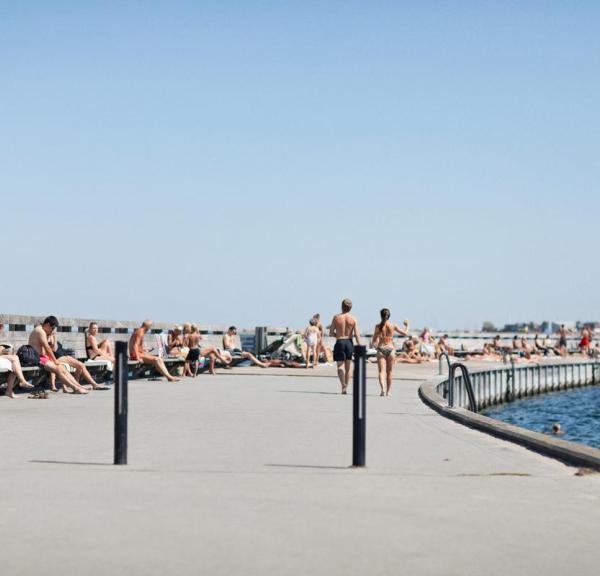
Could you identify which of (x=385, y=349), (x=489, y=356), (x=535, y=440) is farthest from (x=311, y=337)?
(x=489, y=356)

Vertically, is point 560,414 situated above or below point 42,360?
below

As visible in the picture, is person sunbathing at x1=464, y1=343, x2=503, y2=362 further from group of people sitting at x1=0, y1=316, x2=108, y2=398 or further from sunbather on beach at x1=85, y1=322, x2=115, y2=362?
group of people sitting at x1=0, y1=316, x2=108, y2=398

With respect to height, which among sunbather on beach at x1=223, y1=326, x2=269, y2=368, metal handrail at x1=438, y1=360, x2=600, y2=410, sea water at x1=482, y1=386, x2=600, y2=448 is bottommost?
sea water at x1=482, y1=386, x2=600, y2=448

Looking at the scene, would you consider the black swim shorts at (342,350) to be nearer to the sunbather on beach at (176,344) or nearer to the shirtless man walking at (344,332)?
the shirtless man walking at (344,332)

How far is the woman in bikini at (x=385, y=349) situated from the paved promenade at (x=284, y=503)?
667 centimetres

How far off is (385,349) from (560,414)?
19.3 metres

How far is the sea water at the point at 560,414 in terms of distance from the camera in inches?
1201

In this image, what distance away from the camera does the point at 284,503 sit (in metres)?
7.20

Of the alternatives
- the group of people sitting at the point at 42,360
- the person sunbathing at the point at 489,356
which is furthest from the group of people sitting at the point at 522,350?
the group of people sitting at the point at 42,360

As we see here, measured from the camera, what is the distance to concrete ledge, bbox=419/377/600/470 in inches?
370

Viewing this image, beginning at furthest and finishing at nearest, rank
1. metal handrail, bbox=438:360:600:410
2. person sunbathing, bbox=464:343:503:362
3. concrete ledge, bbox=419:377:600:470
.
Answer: person sunbathing, bbox=464:343:503:362 → metal handrail, bbox=438:360:600:410 → concrete ledge, bbox=419:377:600:470

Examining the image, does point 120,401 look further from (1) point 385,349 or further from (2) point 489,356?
(2) point 489,356

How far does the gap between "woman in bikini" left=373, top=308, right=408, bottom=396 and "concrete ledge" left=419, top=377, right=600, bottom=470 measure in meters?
3.51

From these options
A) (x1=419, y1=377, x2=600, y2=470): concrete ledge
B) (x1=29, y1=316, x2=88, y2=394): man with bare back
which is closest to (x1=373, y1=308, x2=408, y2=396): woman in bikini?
(x1=419, y1=377, x2=600, y2=470): concrete ledge
